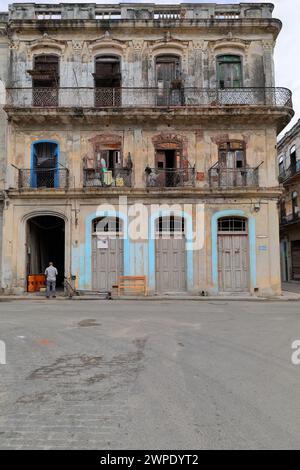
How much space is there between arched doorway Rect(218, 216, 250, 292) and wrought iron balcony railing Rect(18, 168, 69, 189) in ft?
26.3

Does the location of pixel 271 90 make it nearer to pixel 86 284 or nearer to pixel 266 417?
pixel 86 284

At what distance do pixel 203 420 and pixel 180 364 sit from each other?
2.20m

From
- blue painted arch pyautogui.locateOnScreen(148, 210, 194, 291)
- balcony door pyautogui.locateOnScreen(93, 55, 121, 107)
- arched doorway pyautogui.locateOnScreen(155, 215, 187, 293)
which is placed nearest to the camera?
blue painted arch pyautogui.locateOnScreen(148, 210, 194, 291)

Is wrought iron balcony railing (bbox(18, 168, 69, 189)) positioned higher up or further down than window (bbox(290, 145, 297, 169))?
further down

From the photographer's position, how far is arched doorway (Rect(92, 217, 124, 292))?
18922 mm

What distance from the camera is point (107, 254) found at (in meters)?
19.1

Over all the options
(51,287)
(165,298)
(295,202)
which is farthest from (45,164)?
(295,202)

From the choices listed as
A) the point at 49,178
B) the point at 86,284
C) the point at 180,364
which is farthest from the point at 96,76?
the point at 180,364

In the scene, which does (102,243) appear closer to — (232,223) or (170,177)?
(170,177)

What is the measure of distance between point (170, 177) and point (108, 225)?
12.9ft

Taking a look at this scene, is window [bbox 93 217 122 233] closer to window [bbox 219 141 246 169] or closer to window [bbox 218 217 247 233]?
window [bbox 218 217 247 233]

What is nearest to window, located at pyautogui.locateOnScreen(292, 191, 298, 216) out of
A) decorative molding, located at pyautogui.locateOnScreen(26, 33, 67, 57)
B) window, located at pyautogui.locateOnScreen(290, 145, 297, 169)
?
window, located at pyautogui.locateOnScreen(290, 145, 297, 169)

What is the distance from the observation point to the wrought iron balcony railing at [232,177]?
19.3m

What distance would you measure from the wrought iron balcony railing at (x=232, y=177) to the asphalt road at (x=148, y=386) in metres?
10.5
